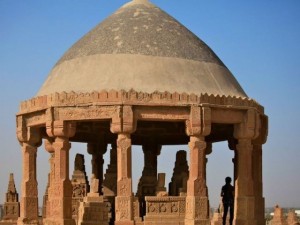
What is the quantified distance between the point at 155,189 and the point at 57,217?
459 centimetres

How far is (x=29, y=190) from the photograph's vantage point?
2070cm

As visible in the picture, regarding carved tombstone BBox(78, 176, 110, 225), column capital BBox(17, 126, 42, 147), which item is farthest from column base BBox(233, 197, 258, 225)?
column capital BBox(17, 126, 42, 147)

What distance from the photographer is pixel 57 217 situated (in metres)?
19.2

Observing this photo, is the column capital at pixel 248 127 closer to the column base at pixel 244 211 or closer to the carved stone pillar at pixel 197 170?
the carved stone pillar at pixel 197 170

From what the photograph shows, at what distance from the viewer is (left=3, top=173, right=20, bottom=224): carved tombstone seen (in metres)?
28.5

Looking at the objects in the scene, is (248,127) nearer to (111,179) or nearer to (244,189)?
(244,189)

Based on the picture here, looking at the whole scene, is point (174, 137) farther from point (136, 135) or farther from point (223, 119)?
point (223, 119)

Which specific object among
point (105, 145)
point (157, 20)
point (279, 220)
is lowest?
point (279, 220)

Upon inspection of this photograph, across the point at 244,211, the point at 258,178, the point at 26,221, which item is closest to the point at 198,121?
the point at 244,211

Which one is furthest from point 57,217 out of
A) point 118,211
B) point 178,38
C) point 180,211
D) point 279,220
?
point 279,220

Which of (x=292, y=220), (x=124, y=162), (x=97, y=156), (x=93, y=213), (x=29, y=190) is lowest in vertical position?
(x=292, y=220)

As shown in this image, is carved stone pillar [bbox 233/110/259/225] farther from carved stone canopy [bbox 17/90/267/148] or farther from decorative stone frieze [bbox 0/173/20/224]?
decorative stone frieze [bbox 0/173/20/224]

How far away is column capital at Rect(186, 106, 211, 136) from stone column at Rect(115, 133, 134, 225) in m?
1.64

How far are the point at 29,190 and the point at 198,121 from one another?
5.45 metres
